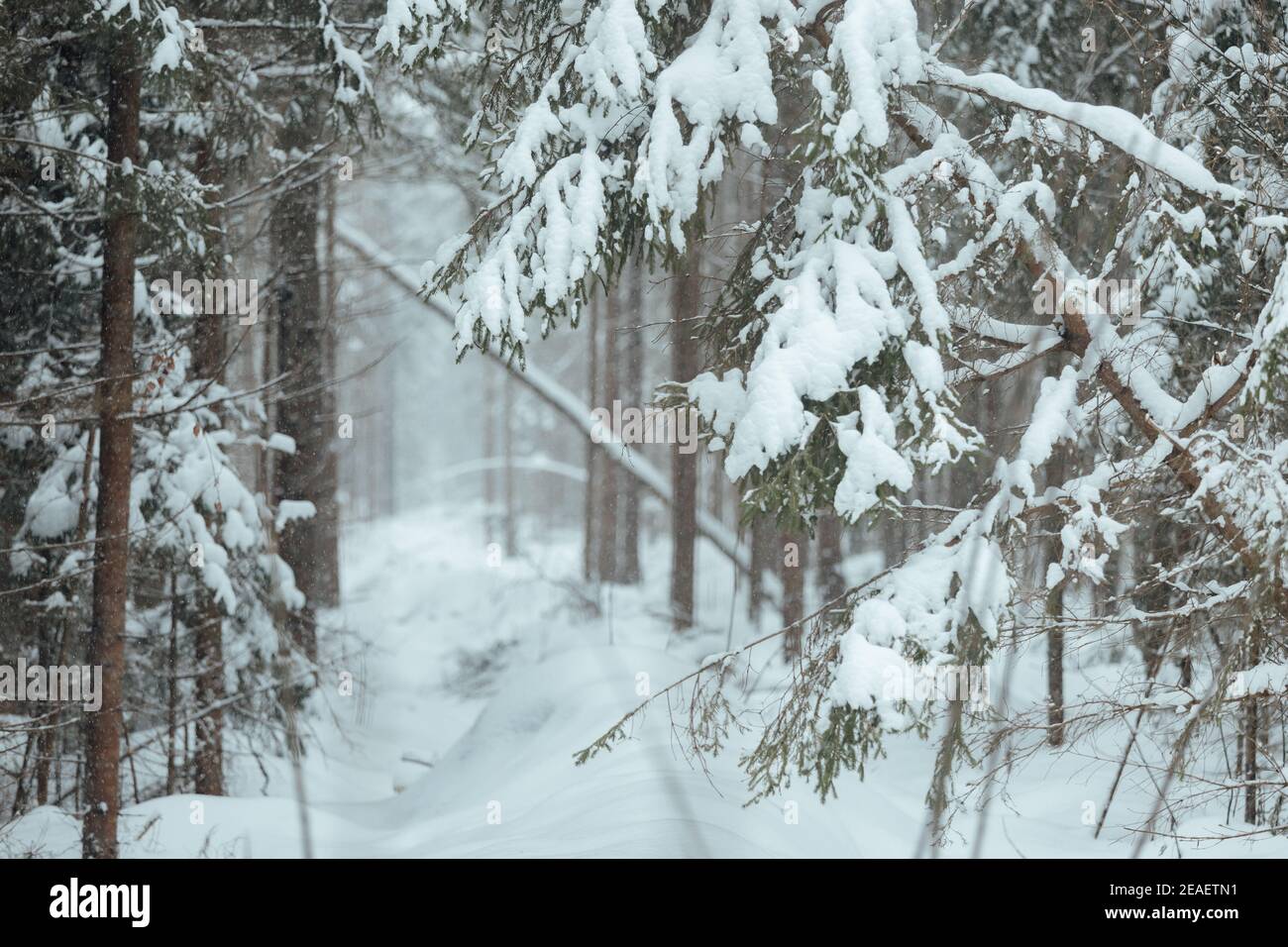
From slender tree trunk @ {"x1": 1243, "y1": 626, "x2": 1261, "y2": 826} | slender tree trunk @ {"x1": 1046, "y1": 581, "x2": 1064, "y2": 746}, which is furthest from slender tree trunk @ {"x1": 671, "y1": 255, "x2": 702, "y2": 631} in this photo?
slender tree trunk @ {"x1": 1243, "y1": 626, "x2": 1261, "y2": 826}

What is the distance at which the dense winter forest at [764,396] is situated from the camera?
4.65 metres

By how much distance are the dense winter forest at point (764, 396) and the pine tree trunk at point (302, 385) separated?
89 mm

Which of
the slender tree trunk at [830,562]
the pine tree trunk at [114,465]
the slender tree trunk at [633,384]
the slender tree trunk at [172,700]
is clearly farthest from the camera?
the slender tree trunk at [633,384]

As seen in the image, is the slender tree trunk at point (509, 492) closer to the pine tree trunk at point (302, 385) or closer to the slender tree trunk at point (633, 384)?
the slender tree trunk at point (633, 384)

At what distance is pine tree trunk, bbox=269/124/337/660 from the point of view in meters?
9.53

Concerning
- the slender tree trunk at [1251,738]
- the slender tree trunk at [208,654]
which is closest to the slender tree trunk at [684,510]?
the slender tree trunk at [208,654]

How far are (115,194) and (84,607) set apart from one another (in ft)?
10.4

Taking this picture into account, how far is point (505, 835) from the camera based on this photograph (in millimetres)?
6445

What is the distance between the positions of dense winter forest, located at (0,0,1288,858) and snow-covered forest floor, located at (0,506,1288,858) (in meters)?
0.06

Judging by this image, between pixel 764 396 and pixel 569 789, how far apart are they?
3856mm

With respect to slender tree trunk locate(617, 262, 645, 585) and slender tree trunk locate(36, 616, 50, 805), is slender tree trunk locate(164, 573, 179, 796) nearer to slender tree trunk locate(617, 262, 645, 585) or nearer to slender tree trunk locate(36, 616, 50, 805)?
slender tree trunk locate(36, 616, 50, 805)

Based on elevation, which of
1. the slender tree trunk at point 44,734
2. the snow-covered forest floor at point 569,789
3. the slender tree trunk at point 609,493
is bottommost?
the snow-covered forest floor at point 569,789

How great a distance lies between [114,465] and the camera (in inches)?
259

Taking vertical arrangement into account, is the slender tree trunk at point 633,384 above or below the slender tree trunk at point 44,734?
above
